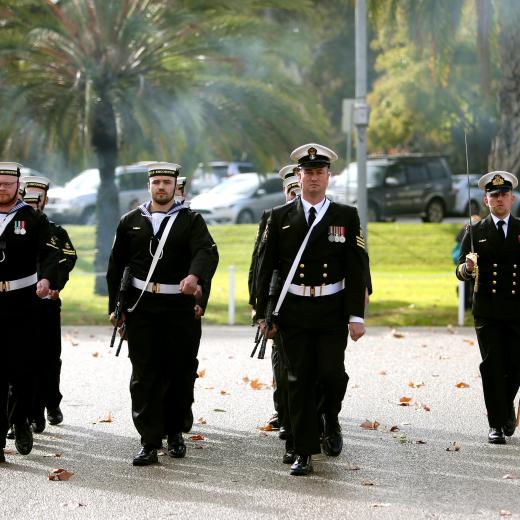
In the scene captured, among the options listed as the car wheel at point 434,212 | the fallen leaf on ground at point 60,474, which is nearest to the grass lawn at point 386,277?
the car wheel at point 434,212

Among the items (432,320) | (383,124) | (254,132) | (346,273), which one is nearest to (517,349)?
(346,273)

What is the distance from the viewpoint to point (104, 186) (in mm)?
23578

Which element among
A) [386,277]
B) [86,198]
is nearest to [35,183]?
[386,277]

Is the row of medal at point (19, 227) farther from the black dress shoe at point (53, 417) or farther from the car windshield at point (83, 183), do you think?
the car windshield at point (83, 183)

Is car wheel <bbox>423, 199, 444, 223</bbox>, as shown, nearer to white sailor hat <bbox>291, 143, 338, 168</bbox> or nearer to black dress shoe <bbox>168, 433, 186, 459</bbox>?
black dress shoe <bbox>168, 433, 186, 459</bbox>

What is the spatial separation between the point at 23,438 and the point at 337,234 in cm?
262

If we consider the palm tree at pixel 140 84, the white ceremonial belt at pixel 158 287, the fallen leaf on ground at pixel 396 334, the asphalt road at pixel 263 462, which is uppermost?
the palm tree at pixel 140 84

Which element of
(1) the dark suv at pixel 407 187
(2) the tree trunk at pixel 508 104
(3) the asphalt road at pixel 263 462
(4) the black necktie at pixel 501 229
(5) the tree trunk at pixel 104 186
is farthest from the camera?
(1) the dark suv at pixel 407 187

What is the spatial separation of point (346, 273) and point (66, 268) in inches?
110

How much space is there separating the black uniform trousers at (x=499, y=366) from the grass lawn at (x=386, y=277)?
9.09 meters

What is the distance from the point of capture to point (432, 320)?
63.1 ft

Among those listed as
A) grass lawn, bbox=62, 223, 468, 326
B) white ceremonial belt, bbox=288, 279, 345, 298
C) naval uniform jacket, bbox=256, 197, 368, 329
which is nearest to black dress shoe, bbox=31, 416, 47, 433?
naval uniform jacket, bbox=256, 197, 368, 329

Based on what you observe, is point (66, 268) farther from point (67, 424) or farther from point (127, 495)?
point (127, 495)

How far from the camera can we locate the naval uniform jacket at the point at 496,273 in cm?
967
